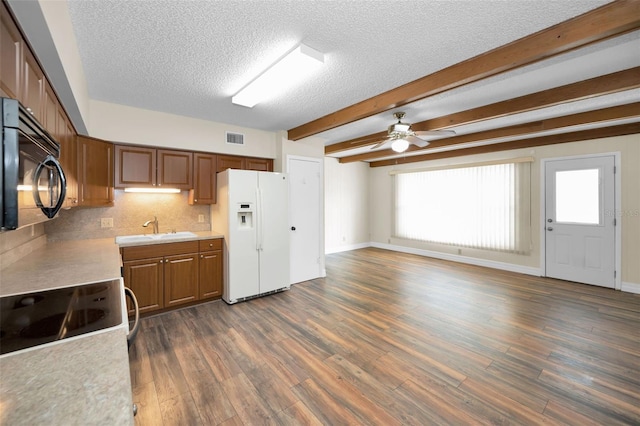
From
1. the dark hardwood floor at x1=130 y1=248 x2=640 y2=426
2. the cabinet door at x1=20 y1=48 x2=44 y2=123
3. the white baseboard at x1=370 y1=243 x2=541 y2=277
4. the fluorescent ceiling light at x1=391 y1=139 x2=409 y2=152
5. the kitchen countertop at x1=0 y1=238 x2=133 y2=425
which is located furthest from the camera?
the white baseboard at x1=370 y1=243 x2=541 y2=277

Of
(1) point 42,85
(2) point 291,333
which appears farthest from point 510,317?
(1) point 42,85

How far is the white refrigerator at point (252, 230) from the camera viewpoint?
142 inches

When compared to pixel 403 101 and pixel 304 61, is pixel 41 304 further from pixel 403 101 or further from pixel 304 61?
pixel 403 101

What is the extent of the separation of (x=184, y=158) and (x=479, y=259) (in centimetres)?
584

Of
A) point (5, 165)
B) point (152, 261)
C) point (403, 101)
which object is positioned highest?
point (403, 101)

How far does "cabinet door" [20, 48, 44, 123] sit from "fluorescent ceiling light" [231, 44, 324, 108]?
1.48 meters

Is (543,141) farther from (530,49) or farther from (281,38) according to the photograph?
(281,38)

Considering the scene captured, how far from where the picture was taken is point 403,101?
2.77 metres

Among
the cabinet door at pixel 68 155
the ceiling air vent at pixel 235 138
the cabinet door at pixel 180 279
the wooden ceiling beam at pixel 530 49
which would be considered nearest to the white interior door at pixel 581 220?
A: the wooden ceiling beam at pixel 530 49

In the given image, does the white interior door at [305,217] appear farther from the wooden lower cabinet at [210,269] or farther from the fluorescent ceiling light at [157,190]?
the fluorescent ceiling light at [157,190]

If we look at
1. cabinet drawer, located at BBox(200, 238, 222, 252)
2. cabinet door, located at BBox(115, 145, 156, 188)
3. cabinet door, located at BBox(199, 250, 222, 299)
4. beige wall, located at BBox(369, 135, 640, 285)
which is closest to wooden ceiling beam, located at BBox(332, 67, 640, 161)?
beige wall, located at BBox(369, 135, 640, 285)

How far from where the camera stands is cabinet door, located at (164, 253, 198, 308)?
329 cm

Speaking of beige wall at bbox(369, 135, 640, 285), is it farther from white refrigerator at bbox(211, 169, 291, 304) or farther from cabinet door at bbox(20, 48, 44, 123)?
cabinet door at bbox(20, 48, 44, 123)

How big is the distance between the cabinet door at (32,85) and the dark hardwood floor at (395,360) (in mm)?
1893
